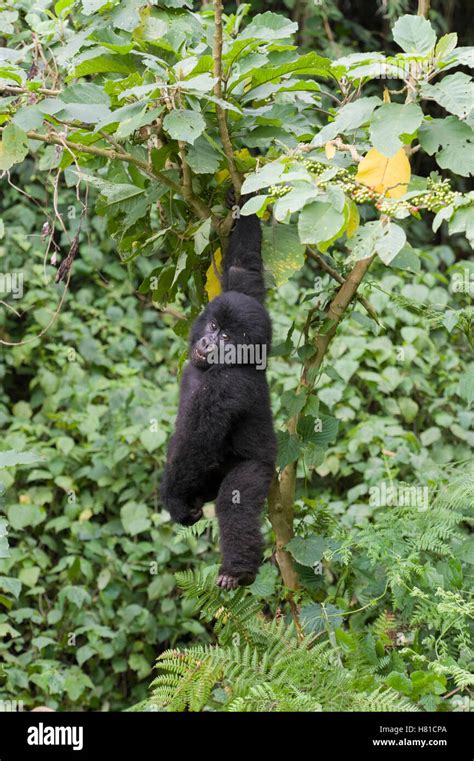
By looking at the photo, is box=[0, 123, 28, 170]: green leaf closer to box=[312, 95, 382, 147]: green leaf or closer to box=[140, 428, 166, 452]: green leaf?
box=[312, 95, 382, 147]: green leaf

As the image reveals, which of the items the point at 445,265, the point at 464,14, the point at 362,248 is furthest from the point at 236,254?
the point at 464,14

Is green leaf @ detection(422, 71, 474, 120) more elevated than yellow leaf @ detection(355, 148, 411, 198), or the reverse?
green leaf @ detection(422, 71, 474, 120)

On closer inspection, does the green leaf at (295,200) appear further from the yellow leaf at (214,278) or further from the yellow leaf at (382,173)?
the yellow leaf at (214,278)

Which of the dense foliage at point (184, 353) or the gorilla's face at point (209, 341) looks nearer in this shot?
the dense foliage at point (184, 353)

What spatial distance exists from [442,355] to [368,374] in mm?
829

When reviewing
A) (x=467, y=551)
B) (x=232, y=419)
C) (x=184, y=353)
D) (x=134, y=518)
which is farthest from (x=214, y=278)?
(x=134, y=518)

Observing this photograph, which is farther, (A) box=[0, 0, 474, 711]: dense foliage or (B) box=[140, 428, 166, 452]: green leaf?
(B) box=[140, 428, 166, 452]: green leaf

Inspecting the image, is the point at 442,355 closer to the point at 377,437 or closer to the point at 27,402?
the point at 377,437

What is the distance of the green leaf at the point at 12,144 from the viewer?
334 cm

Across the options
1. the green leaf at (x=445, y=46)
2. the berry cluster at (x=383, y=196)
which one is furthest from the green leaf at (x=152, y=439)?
the green leaf at (x=445, y=46)

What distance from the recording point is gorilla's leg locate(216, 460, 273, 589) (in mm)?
3328

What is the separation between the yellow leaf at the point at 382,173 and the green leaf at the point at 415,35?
35 centimetres

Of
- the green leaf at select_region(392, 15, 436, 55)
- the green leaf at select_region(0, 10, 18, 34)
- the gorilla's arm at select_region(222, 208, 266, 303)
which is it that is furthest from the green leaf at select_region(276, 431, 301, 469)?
the green leaf at select_region(0, 10, 18, 34)

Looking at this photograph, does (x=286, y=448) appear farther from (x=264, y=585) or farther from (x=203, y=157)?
(x=203, y=157)
